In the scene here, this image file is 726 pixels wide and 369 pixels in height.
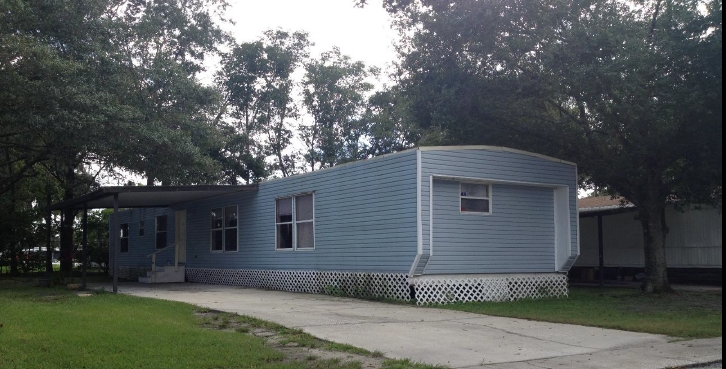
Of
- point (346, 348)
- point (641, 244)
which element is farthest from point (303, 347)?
point (641, 244)

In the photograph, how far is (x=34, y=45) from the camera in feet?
54.4

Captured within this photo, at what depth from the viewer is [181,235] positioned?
75.2 feet

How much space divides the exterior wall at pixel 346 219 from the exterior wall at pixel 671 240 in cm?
957

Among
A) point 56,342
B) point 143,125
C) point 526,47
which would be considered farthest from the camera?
point 143,125

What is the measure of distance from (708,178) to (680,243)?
6805mm

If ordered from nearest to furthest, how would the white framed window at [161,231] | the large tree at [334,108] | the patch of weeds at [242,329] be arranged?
the patch of weeds at [242,329]
the white framed window at [161,231]
the large tree at [334,108]

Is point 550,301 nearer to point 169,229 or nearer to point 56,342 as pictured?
point 56,342

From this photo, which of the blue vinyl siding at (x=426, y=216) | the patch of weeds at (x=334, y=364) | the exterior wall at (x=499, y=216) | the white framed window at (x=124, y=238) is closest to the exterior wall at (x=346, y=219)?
the blue vinyl siding at (x=426, y=216)

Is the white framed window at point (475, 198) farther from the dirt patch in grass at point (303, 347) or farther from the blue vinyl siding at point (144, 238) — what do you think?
the blue vinyl siding at point (144, 238)

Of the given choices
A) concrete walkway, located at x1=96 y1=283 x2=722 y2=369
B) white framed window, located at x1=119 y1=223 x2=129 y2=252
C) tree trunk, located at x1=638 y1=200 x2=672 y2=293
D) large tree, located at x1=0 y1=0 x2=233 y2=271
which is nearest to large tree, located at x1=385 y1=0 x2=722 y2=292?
tree trunk, located at x1=638 y1=200 x2=672 y2=293

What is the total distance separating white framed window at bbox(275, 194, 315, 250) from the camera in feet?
56.2

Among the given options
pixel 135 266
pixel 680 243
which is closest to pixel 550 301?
pixel 680 243

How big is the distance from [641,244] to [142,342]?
18.9m

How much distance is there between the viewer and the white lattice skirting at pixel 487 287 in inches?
562
